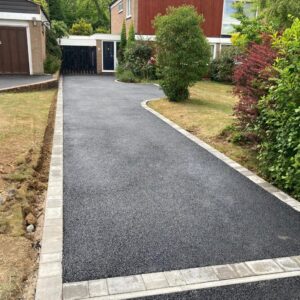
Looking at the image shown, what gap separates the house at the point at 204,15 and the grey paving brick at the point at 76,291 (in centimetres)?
2113

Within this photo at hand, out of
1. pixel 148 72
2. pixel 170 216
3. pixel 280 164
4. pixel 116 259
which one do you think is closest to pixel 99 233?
pixel 116 259

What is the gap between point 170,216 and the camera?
4.14 m

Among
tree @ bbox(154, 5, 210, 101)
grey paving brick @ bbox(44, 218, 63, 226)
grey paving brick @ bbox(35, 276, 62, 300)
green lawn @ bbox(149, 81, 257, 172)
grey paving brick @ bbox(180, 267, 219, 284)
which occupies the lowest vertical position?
grey paving brick @ bbox(180, 267, 219, 284)

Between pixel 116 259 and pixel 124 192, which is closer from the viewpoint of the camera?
pixel 116 259

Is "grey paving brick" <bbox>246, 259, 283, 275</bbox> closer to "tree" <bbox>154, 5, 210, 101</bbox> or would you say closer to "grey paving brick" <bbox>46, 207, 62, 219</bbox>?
"grey paving brick" <bbox>46, 207, 62, 219</bbox>

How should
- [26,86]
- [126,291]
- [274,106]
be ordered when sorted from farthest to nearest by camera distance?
[26,86], [274,106], [126,291]

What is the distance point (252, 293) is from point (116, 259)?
48.3 inches

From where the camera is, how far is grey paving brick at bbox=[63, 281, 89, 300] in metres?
2.75

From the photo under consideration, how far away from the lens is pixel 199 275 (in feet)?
10.1

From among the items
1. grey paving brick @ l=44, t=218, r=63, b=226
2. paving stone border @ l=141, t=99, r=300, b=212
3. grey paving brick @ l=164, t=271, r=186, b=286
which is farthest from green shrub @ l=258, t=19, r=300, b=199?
grey paving brick @ l=44, t=218, r=63, b=226

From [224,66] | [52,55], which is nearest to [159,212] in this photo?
[224,66]

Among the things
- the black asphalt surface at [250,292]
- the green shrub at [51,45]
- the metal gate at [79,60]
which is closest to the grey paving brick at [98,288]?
the black asphalt surface at [250,292]

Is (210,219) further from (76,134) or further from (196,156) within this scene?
(76,134)

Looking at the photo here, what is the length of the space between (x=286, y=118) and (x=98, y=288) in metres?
3.57
